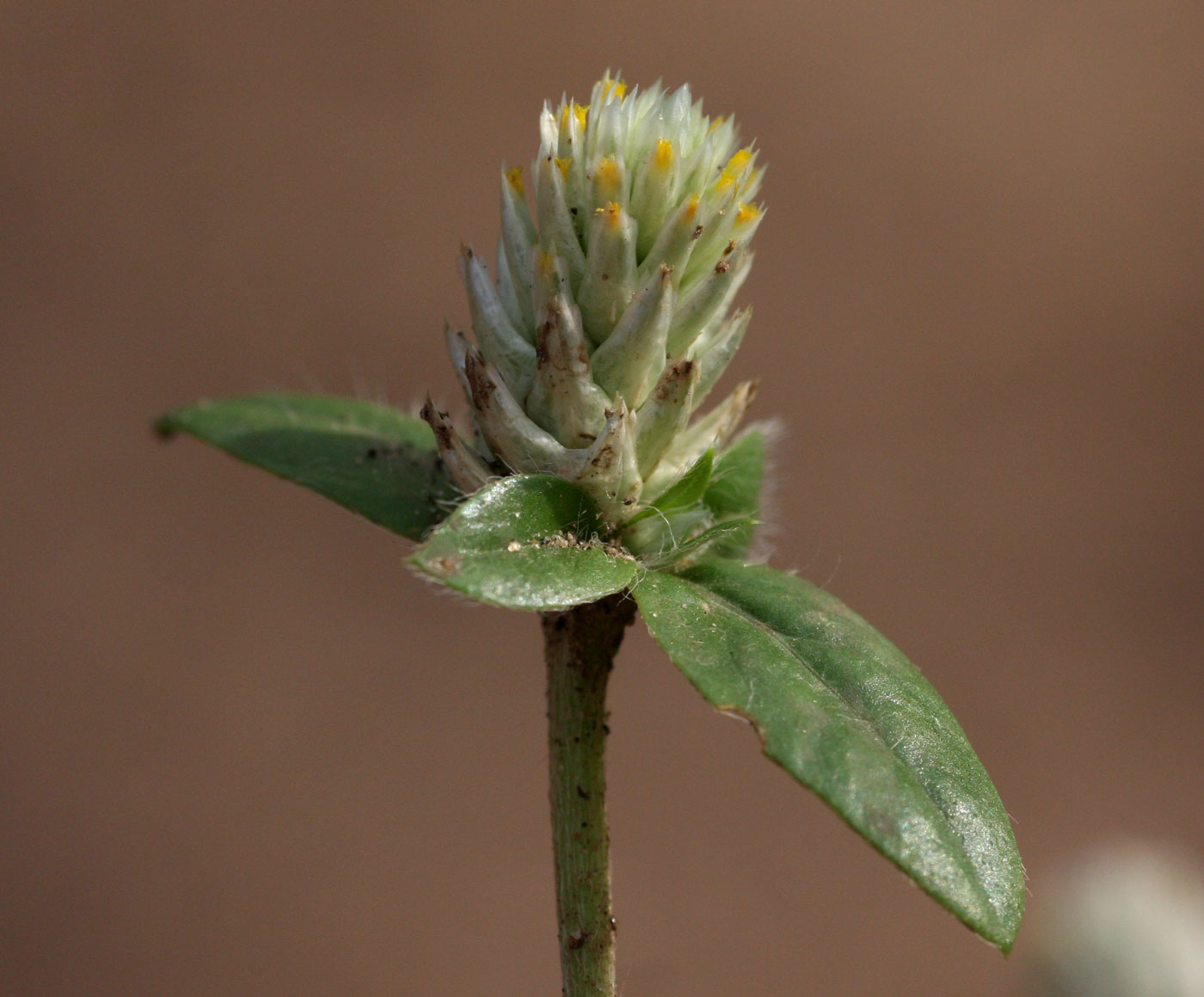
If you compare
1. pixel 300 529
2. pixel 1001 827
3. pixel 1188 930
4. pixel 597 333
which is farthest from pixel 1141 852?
pixel 300 529

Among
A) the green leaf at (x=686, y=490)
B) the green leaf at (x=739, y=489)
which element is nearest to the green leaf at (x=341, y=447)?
the green leaf at (x=686, y=490)

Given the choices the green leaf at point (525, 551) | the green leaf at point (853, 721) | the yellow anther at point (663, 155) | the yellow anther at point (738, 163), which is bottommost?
the green leaf at point (853, 721)

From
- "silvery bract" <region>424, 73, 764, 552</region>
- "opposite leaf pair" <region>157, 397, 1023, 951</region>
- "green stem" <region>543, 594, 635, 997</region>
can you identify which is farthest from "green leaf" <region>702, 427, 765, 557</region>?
"green stem" <region>543, 594, 635, 997</region>

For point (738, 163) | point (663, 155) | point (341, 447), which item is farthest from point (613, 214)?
point (341, 447)

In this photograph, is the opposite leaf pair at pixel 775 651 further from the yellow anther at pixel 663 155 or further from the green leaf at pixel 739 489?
→ the yellow anther at pixel 663 155

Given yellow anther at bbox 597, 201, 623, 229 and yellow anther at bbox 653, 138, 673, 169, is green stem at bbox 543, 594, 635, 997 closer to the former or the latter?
yellow anther at bbox 597, 201, 623, 229

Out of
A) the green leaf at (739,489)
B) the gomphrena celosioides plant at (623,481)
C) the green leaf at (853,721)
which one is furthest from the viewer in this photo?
the green leaf at (739,489)

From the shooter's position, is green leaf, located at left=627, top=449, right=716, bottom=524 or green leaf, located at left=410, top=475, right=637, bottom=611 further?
green leaf, located at left=627, top=449, right=716, bottom=524

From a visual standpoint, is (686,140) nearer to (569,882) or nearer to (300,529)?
(569,882)
